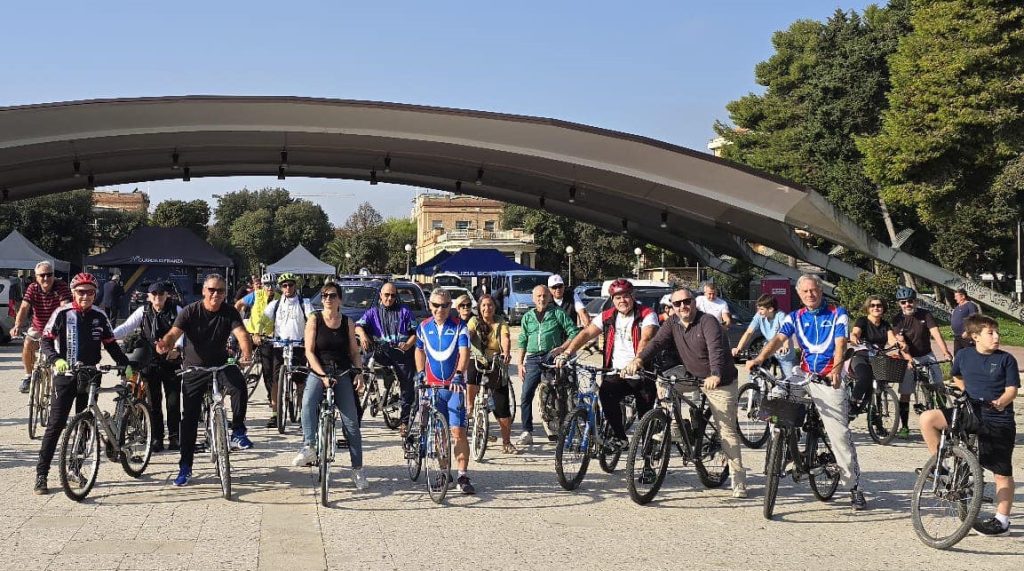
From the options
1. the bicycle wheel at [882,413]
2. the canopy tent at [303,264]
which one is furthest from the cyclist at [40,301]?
the canopy tent at [303,264]

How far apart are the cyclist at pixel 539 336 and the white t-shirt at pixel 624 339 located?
71.9 inches

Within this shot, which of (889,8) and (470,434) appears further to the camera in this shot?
(889,8)

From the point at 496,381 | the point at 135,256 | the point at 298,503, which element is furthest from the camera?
the point at 135,256

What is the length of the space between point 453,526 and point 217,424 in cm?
220

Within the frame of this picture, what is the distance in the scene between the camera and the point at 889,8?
48500mm

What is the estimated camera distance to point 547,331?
11.3 meters

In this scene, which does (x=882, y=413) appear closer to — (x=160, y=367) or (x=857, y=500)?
(x=857, y=500)

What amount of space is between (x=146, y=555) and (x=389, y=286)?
5.58 m

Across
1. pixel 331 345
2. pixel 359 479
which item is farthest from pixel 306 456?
pixel 331 345

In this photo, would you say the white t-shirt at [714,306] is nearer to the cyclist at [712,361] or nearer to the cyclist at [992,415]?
the cyclist at [712,361]

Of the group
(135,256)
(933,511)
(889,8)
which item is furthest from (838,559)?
(889,8)

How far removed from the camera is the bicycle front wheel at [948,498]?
693 centimetres

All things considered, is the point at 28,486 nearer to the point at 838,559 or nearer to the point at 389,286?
the point at 389,286

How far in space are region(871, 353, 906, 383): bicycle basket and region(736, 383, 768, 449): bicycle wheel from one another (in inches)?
49.5
